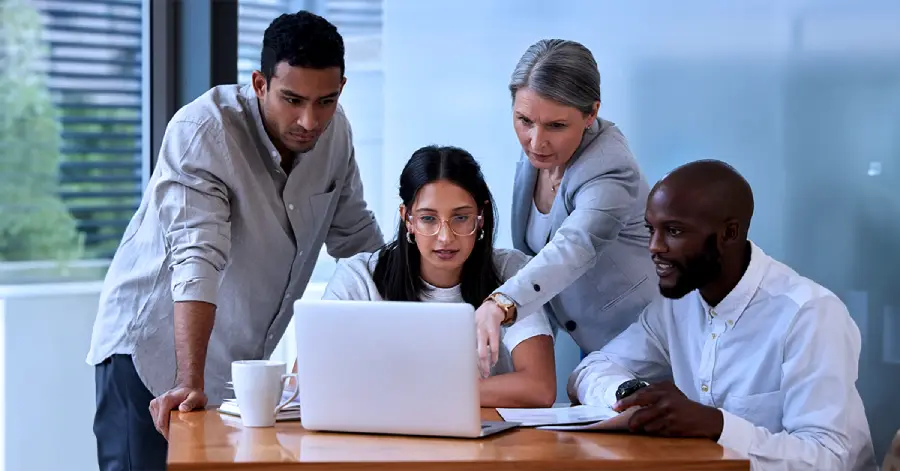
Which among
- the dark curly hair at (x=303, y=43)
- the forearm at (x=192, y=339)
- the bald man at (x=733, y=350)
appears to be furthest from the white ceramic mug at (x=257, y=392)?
the dark curly hair at (x=303, y=43)

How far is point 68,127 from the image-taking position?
3775 mm

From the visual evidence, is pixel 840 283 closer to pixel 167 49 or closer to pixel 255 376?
pixel 255 376

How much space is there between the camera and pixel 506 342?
7.96 feet

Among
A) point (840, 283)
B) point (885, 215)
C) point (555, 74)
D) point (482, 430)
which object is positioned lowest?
point (482, 430)

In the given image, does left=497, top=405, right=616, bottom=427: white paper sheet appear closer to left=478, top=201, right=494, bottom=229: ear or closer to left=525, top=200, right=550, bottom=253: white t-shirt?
left=478, top=201, right=494, bottom=229: ear

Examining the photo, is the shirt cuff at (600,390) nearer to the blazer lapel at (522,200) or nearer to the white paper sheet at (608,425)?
the white paper sheet at (608,425)

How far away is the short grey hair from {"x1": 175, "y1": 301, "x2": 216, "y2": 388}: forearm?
88 centimetres

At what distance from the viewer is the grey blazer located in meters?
2.35

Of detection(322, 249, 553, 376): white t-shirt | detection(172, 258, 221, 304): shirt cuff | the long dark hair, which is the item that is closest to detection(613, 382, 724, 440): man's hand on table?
detection(322, 249, 553, 376): white t-shirt

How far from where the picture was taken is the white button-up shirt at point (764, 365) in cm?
192

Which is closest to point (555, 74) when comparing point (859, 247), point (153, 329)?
point (859, 247)

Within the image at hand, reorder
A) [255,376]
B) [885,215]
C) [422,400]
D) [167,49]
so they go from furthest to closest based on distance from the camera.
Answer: [167,49] < [885,215] < [255,376] < [422,400]

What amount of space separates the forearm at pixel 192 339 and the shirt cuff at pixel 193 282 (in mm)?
13

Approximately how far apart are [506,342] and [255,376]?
73 centimetres
